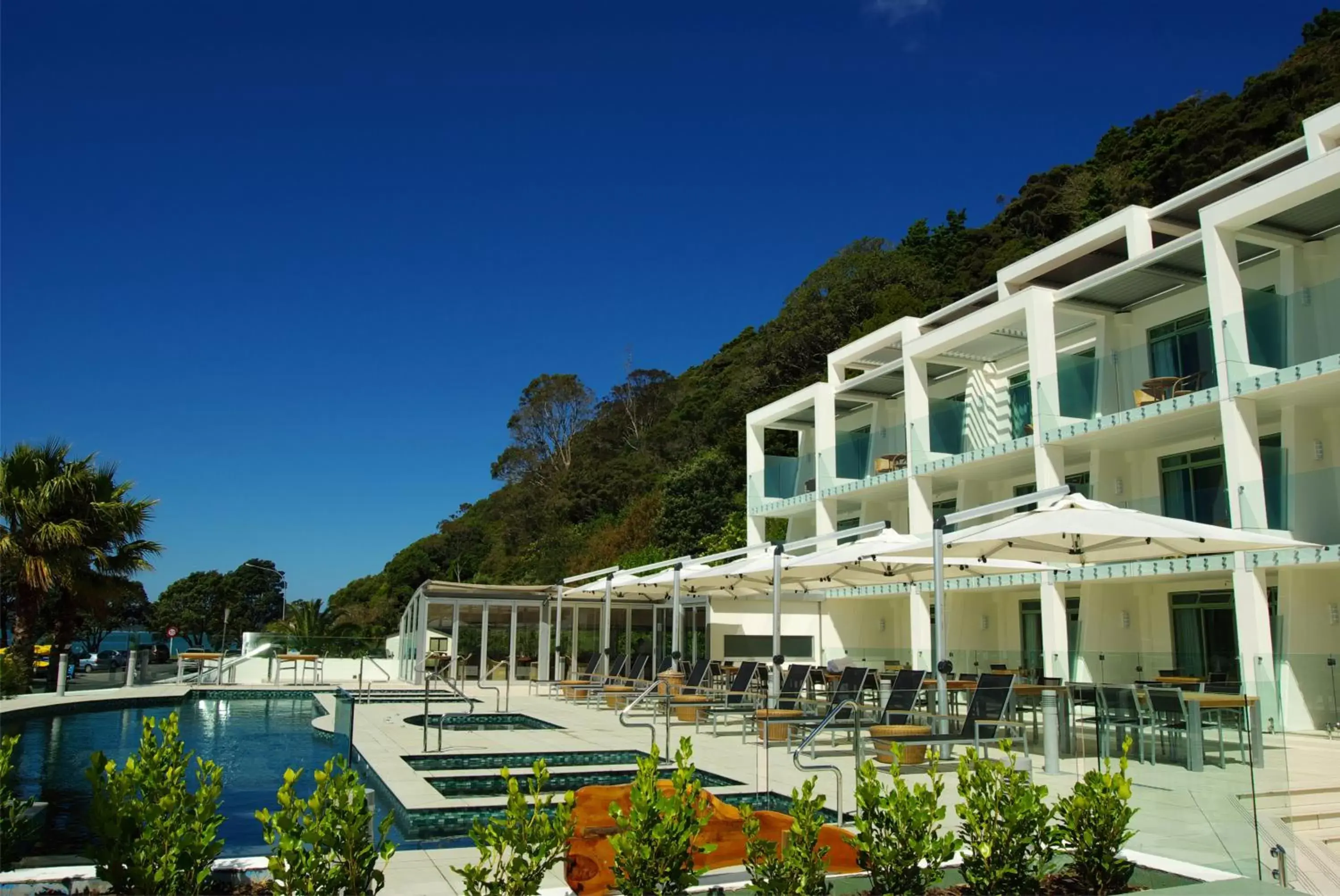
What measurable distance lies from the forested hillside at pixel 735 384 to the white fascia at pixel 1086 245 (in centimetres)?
1525

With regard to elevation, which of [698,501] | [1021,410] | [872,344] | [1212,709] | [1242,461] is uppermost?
[872,344]

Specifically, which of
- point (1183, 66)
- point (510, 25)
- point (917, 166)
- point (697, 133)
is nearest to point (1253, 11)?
point (1183, 66)

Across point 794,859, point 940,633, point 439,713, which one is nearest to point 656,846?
point 794,859

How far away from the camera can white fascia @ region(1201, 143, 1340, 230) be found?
44.9ft

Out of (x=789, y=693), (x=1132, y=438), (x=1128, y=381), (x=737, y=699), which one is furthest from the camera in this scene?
(x=1132, y=438)

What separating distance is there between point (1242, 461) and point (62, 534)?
2221 centimetres

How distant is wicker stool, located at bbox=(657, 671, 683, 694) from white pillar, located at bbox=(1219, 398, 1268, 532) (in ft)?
29.8

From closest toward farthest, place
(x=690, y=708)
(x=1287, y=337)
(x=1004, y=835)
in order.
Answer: (x=1004, y=835) → (x=1287, y=337) → (x=690, y=708)

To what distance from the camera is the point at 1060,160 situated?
150 ft

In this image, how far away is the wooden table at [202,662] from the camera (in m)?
24.1

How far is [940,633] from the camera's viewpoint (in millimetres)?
10805

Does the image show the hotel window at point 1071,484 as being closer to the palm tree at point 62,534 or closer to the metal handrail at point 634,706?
the metal handrail at point 634,706

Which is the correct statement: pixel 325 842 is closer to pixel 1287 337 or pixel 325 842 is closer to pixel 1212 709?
pixel 1212 709

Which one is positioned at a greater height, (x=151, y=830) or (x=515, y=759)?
(x=151, y=830)
